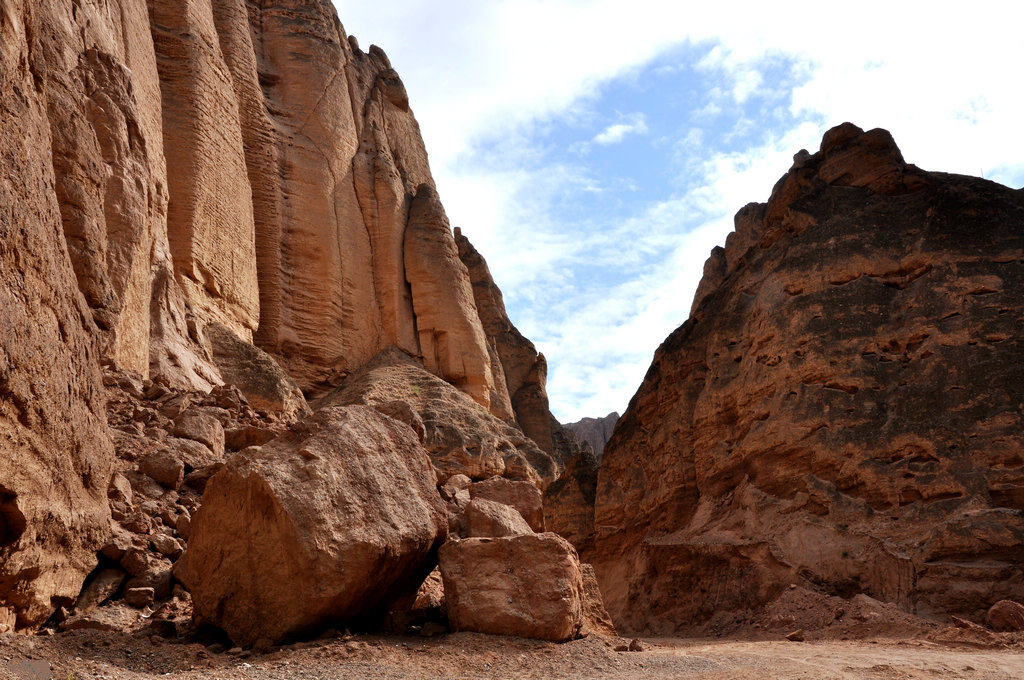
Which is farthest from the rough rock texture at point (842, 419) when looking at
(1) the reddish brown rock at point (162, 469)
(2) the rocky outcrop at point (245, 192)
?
(1) the reddish brown rock at point (162, 469)

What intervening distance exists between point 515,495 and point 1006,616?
5041 millimetres

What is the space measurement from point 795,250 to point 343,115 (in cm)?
1702

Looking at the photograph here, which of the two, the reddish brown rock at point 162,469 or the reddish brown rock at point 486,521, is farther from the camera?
the reddish brown rock at point 486,521

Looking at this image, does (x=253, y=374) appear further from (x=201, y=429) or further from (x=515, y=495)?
(x=515, y=495)

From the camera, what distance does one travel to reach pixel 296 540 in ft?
18.7

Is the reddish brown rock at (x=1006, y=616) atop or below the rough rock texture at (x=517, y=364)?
below

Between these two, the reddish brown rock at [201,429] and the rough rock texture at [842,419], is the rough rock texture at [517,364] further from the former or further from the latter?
the reddish brown rock at [201,429]

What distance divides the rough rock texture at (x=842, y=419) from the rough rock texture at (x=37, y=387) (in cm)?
849

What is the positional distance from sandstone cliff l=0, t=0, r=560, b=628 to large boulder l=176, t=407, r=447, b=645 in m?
0.91

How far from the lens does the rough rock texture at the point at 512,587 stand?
6.44 meters

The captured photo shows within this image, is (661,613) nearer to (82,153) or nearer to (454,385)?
(82,153)

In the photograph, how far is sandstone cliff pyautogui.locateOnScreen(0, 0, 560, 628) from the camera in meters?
5.38

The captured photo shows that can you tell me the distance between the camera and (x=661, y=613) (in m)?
12.7

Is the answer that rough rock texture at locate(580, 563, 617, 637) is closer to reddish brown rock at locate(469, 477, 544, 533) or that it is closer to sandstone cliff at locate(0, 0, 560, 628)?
reddish brown rock at locate(469, 477, 544, 533)
